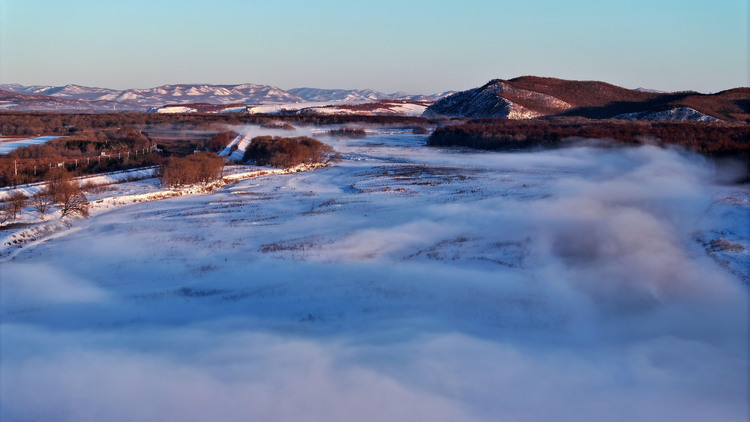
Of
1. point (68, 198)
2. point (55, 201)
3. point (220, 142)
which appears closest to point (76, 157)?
point (220, 142)

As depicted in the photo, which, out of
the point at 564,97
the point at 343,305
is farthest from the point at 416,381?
the point at 564,97

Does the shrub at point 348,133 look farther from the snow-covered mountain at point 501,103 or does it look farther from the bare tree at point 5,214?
the bare tree at point 5,214

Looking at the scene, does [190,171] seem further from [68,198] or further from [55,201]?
[68,198]

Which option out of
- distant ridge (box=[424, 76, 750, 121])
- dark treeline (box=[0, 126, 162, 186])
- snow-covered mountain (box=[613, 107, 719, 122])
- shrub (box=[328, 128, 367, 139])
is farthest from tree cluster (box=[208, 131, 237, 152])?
snow-covered mountain (box=[613, 107, 719, 122])

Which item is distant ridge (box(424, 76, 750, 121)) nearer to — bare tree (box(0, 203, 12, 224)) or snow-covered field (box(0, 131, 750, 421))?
snow-covered field (box(0, 131, 750, 421))

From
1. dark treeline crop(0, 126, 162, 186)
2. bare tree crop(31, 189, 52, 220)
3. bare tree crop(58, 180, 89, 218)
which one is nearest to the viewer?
bare tree crop(31, 189, 52, 220)

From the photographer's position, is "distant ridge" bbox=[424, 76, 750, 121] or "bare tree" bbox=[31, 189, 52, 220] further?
"distant ridge" bbox=[424, 76, 750, 121]
